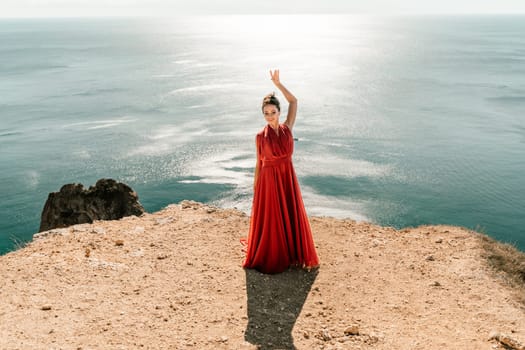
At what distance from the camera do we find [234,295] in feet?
23.1

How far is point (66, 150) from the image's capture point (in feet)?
130

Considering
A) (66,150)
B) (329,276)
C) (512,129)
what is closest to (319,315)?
(329,276)

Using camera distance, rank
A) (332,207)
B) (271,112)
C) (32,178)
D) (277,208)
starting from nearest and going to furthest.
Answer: (271,112) < (277,208) < (332,207) < (32,178)

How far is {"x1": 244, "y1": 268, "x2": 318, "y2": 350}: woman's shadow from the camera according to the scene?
236 inches

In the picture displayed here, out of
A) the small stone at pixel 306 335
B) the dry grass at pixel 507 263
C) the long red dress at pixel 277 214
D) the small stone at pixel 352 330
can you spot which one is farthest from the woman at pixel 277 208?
the dry grass at pixel 507 263

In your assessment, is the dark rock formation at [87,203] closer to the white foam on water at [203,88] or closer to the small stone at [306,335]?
the small stone at [306,335]

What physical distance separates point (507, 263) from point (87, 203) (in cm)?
1409

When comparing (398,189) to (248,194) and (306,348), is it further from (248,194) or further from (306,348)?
(306,348)

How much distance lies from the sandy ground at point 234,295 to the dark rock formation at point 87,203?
635 cm

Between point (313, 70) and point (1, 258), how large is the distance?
3105 inches

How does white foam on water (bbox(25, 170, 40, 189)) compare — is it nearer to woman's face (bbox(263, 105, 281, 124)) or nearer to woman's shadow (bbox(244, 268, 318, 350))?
woman's shadow (bbox(244, 268, 318, 350))

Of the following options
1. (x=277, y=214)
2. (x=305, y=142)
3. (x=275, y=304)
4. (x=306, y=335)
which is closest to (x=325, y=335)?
(x=306, y=335)

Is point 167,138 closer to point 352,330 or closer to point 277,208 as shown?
point 277,208

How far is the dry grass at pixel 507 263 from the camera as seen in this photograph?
8.15m
